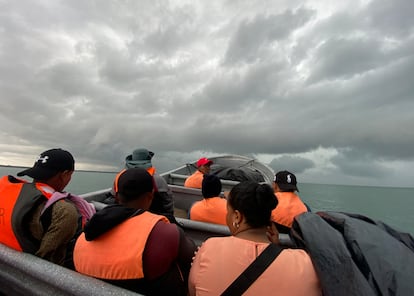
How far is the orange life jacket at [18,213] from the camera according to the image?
1.68 m

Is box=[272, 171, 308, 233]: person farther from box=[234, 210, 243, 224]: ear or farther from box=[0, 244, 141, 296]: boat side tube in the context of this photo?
box=[0, 244, 141, 296]: boat side tube

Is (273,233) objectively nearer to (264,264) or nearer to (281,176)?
(264,264)

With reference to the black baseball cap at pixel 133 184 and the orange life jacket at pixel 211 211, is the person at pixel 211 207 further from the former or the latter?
the black baseball cap at pixel 133 184

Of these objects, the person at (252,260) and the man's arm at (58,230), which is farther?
the man's arm at (58,230)

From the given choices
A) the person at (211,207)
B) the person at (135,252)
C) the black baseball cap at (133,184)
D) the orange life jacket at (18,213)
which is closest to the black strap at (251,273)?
the person at (135,252)

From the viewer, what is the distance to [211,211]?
3.43 meters

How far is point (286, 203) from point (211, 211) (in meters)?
1.06

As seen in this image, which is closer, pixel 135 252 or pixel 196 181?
pixel 135 252

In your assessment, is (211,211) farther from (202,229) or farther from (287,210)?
(287,210)

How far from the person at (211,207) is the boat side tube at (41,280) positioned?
221 centimetres

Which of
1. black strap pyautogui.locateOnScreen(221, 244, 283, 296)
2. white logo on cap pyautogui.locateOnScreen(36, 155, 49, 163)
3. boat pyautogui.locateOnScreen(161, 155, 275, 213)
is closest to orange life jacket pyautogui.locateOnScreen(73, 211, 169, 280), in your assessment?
black strap pyautogui.locateOnScreen(221, 244, 283, 296)

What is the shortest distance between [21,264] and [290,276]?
159cm

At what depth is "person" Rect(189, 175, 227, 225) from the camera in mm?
3404

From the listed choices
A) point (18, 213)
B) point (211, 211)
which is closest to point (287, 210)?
point (211, 211)
